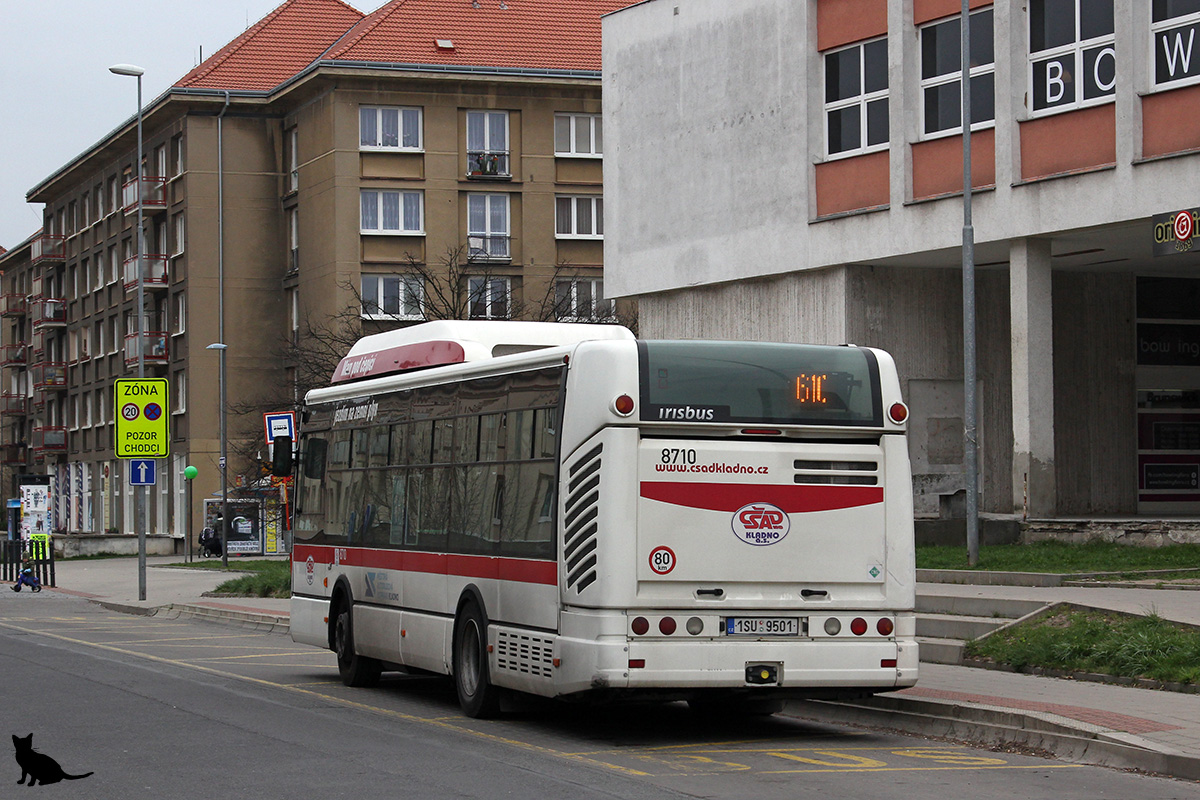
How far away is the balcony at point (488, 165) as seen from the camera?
203 feet

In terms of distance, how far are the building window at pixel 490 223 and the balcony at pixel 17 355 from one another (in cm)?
4519

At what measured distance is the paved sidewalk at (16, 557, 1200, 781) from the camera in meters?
11.0

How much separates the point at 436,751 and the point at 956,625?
758cm

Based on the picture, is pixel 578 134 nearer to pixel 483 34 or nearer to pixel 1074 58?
pixel 483 34

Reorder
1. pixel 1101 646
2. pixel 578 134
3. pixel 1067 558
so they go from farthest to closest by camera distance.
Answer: pixel 578 134
pixel 1067 558
pixel 1101 646

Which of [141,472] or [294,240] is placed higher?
[294,240]

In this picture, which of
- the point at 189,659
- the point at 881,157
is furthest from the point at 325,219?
the point at 189,659

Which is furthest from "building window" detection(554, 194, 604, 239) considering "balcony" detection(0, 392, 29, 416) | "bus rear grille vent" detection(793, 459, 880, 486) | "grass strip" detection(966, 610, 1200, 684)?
"bus rear grille vent" detection(793, 459, 880, 486)

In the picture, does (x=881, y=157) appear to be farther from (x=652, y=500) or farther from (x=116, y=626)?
(x=652, y=500)

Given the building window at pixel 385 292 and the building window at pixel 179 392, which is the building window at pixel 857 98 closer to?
the building window at pixel 385 292

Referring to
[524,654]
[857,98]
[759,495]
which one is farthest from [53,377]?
[759,495]

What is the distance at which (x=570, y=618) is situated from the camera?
1220 cm

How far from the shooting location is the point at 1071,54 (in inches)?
1056

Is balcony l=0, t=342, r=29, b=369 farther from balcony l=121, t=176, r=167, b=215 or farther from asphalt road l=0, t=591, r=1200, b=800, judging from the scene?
asphalt road l=0, t=591, r=1200, b=800
